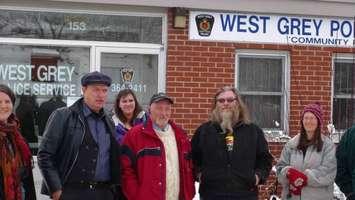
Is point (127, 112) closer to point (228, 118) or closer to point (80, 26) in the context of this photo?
point (228, 118)

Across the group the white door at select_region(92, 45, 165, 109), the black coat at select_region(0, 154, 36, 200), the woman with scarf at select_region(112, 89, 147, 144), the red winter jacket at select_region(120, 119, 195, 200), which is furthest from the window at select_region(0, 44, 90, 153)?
the black coat at select_region(0, 154, 36, 200)

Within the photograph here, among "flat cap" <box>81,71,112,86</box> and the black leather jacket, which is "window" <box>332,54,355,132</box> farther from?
the black leather jacket

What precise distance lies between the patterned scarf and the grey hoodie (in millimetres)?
2420

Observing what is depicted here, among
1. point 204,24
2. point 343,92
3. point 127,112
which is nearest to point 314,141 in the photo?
point 127,112

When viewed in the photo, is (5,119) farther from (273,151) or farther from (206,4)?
(273,151)

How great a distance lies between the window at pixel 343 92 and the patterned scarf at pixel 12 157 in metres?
5.53

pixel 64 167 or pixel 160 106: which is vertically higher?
pixel 160 106

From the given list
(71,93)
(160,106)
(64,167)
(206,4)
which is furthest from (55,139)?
(206,4)

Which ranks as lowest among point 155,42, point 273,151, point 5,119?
point 273,151

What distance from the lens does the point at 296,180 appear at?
20.0ft

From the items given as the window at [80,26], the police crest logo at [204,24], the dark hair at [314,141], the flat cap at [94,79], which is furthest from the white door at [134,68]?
the flat cap at [94,79]

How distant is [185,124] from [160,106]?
3236 millimetres

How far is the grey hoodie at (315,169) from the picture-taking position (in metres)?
6.07

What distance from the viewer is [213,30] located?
896cm
